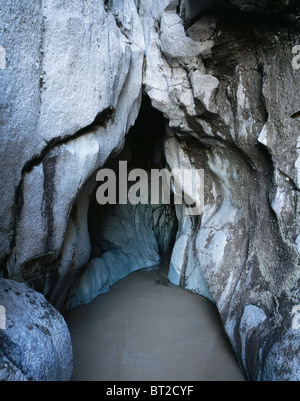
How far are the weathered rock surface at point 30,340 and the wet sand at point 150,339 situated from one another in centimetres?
81

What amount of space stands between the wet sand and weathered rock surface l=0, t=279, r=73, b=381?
81cm

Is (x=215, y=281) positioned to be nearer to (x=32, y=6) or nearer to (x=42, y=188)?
(x=42, y=188)

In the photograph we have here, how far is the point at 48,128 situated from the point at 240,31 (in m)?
2.06

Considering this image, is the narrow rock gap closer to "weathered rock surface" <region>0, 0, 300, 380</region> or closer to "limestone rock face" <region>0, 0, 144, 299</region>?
"weathered rock surface" <region>0, 0, 300, 380</region>

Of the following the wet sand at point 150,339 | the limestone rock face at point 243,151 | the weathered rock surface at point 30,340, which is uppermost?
→ the limestone rock face at point 243,151

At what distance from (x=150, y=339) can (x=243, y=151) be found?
2.29 metres

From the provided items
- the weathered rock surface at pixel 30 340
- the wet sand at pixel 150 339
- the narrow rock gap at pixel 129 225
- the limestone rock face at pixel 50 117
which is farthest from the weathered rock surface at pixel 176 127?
the narrow rock gap at pixel 129 225

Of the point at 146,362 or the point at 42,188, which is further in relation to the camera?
the point at 146,362

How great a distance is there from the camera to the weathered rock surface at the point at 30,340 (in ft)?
5.27

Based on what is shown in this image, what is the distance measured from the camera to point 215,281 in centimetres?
329

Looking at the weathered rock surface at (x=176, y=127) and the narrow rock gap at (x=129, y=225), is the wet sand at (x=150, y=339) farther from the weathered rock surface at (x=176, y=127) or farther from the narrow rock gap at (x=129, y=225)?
the narrow rock gap at (x=129, y=225)

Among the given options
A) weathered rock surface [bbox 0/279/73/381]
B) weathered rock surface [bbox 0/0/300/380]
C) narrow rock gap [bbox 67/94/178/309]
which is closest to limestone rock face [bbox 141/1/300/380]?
weathered rock surface [bbox 0/0/300/380]

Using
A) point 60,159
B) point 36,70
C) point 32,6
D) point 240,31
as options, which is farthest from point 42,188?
point 240,31

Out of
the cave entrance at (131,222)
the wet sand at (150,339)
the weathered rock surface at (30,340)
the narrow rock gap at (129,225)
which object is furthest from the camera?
the cave entrance at (131,222)
